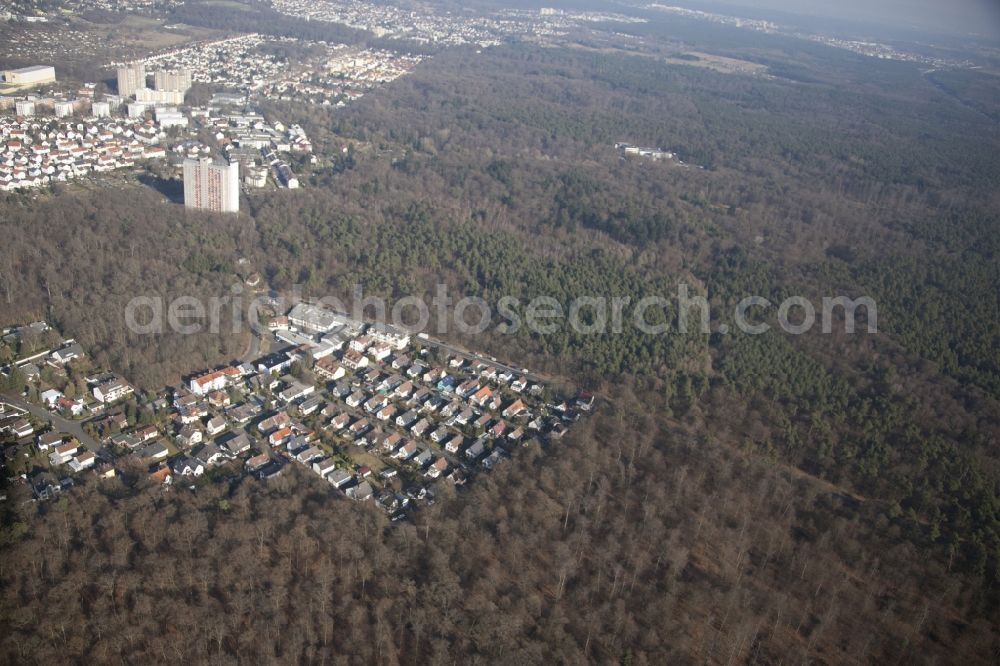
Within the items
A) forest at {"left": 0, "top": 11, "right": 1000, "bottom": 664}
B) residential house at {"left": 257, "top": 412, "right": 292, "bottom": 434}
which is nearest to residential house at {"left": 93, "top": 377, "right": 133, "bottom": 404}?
forest at {"left": 0, "top": 11, "right": 1000, "bottom": 664}

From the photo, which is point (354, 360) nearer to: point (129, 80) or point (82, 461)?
point (82, 461)

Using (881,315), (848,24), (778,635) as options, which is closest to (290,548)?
(778,635)

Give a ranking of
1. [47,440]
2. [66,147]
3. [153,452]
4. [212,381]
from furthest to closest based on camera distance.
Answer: [66,147] < [212,381] < [153,452] < [47,440]

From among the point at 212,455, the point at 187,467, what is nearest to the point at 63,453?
the point at 187,467

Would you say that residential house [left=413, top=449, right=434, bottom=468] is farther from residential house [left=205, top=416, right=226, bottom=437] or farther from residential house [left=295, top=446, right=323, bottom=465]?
residential house [left=205, top=416, right=226, bottom=437]

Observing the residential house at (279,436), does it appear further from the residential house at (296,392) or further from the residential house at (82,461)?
the residential house at (82,461)

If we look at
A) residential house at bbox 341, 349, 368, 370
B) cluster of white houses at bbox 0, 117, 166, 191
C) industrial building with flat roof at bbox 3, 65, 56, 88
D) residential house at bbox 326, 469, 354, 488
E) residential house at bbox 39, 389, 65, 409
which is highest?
industrial building with flat roof at bbox 3, 65, 56, 88
